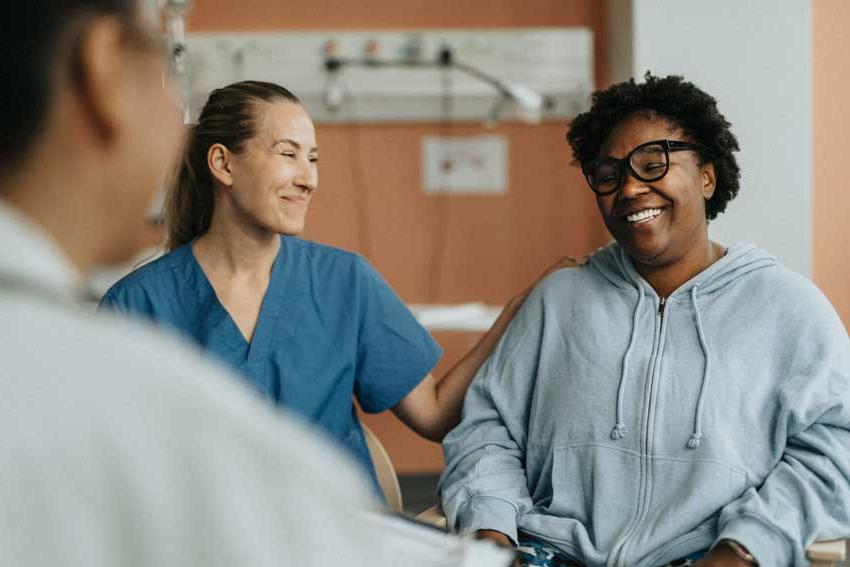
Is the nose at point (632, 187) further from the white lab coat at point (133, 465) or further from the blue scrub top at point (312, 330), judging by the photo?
the white lab coat at point (133, 465)

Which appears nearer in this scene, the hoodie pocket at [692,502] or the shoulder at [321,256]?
the hoodie pocket at [692,502]

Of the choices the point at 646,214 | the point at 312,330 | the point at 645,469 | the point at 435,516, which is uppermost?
the point at 646,214

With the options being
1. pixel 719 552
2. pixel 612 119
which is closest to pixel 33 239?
pixel 719 552

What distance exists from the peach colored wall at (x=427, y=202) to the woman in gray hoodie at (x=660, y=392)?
1.93m

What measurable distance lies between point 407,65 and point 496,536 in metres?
2.47

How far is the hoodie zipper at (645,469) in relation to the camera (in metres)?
1.77

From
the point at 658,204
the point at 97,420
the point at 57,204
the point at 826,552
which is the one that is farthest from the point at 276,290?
the point at 97,420

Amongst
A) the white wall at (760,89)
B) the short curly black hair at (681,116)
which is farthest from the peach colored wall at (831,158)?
the short curly black hair at (681,116)

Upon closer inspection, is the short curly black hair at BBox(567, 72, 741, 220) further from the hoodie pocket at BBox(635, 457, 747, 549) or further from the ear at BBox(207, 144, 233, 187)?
the ear at BBox(207, 144, 233, 187)

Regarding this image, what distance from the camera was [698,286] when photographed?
1.93m

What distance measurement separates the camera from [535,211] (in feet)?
13.3

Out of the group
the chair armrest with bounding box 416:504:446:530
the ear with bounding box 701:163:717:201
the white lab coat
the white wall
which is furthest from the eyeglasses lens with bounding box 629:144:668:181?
the white lab coat

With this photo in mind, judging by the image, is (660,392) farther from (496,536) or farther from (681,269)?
(496,536)

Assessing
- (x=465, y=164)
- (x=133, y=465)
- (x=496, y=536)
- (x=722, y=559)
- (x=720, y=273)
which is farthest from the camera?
(x=465, y=164)
